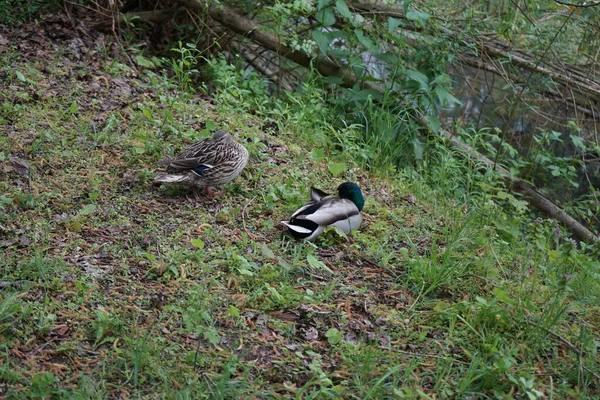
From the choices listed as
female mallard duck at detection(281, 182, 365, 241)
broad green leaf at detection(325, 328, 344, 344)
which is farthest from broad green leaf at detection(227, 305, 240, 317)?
female mallard duck at detection(281, 182, 365, 241)

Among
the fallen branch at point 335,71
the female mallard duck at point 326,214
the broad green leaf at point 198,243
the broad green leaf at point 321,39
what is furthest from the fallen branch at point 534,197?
the broad green leaf at point 198,243

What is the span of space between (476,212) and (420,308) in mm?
1839

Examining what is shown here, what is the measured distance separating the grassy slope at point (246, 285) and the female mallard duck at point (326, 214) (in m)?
0.13

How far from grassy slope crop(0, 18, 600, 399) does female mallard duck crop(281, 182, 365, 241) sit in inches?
5.0

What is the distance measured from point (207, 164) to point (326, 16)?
282cm

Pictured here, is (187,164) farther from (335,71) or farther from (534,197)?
(534,197)

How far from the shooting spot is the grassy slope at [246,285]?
3.71m

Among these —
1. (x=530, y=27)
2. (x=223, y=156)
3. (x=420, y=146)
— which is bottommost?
(x=420, y=146)

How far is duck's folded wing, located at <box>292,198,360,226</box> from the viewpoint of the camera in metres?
5.01

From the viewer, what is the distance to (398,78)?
7.40 metres

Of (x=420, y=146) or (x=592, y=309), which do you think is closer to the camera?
(x=592, y=309)

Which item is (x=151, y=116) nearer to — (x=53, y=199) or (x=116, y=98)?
(x=116, y=98)

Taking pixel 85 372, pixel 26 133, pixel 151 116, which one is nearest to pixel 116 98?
pixel 151 116

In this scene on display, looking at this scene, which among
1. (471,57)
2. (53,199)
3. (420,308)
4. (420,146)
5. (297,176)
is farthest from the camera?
(471,57)
